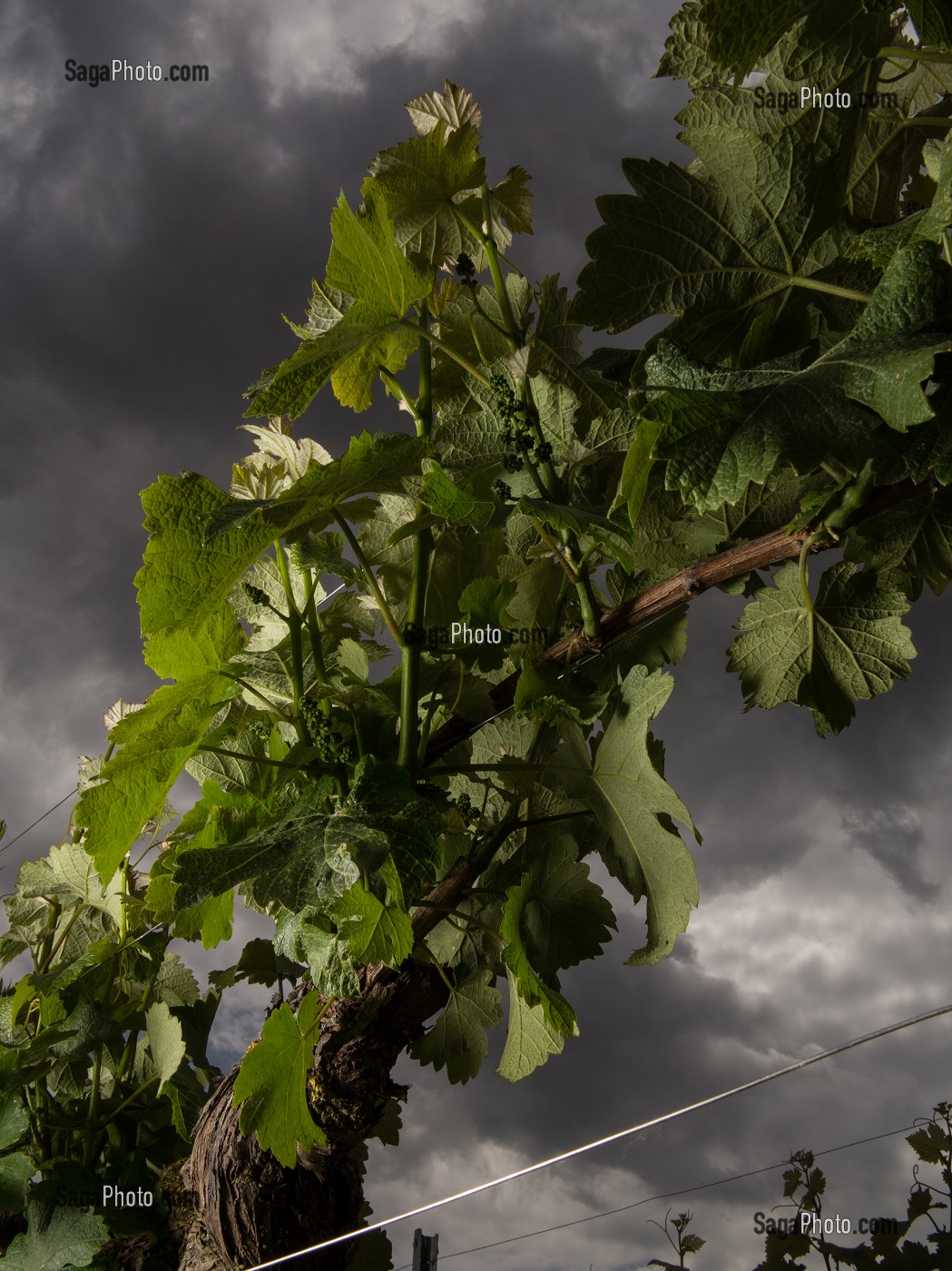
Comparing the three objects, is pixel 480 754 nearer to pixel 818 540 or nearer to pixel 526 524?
pixel 526 524

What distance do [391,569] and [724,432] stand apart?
0.40 m

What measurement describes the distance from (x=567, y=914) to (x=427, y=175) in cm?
56

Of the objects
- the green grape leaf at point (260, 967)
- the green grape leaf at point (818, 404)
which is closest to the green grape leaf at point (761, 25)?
the green grape leaf at point (818, 404)

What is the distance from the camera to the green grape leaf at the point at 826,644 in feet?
2.14

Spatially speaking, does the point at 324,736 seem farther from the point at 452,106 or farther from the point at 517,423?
the point at 452,106

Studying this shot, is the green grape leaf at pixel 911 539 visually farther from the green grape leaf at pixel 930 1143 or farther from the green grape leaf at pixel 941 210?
the green grape leaf at pixel 930 1143

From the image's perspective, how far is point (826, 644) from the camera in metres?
0.67

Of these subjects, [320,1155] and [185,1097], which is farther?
[185,1097]

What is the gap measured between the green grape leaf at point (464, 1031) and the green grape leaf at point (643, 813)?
0.72ft

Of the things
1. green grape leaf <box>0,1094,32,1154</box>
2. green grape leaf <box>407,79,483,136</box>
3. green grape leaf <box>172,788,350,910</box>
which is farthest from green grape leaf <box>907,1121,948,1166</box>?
green grape leaf <box>0,1094,32,1154</box>

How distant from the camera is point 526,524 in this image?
0.70 metres

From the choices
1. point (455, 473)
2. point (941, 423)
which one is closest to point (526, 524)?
point (455, 473)
